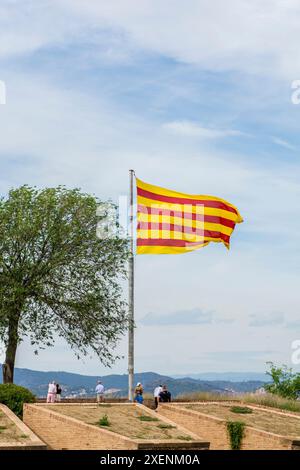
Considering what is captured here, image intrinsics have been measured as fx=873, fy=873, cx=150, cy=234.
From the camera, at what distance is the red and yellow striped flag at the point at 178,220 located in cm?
4891

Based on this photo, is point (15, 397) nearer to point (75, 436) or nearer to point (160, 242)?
point (75, 436)

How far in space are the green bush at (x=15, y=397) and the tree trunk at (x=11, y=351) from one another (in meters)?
15.0

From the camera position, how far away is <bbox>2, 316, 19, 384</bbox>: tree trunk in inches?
2283

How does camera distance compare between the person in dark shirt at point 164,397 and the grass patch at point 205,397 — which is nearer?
the person in dark shirt at point 164,397

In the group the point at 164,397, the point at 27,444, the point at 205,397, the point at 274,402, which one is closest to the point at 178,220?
the point at 164,397

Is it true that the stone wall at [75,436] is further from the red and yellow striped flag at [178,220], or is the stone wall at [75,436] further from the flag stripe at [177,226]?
the flag stripe at [177,226]

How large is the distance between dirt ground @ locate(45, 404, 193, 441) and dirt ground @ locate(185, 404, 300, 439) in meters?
4.05

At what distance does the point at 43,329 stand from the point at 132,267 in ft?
39.5

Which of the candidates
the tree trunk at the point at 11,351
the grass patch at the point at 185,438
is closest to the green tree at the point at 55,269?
the tree trunk at the point at 11,351

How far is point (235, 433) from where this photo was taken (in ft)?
134

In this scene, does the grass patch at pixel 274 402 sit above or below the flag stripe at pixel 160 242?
below
